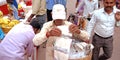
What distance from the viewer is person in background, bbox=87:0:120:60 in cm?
474

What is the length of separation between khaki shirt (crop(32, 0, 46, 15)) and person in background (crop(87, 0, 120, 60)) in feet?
4.24

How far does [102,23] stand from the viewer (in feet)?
15.8

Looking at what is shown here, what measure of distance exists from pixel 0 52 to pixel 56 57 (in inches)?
45.1

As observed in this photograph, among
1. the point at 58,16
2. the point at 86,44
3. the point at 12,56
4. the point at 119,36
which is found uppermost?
the point at 58,16

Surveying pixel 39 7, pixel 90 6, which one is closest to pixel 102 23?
pixel 39 7

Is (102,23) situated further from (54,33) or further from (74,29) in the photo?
(54,33)

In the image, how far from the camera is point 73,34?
12.8 ft

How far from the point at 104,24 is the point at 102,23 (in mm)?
36

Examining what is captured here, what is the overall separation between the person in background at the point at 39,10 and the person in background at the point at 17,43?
112 cm

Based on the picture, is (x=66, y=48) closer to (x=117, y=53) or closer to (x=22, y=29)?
(x=22, y=29)

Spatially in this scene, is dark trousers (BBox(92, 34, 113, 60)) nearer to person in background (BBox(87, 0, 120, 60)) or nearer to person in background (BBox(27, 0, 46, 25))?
person in background (BBox(87, 0, 120, 60))

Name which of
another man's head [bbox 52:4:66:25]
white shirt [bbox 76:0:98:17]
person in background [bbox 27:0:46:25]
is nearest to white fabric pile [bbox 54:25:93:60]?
another man's head [bbox 52:4:66:25]

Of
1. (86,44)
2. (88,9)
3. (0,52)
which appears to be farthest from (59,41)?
(88,9)

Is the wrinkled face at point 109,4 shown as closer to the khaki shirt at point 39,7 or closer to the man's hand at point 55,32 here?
the man's hand at point 55,32
